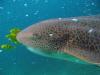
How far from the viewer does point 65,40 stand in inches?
75.5

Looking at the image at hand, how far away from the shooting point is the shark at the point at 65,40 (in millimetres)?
1835

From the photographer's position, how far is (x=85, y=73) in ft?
23.7

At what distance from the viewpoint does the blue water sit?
8.55 meters

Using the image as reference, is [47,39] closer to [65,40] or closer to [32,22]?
[65,40]

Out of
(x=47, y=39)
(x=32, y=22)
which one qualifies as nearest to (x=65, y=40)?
(x=47, y=39)

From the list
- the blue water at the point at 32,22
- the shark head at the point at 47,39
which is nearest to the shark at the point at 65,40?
the shark head at the point at 47,39

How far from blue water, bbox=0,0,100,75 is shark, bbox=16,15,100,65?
1.84m

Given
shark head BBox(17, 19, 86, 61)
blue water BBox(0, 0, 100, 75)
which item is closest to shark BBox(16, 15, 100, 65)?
shark head BBox(17, 19, 86, 61)

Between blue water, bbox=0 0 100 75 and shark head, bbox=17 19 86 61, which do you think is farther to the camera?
blue water, bbox=0 0 100 75

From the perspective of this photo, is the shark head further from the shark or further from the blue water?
the blue water

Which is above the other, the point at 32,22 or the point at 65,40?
the point at 32,22

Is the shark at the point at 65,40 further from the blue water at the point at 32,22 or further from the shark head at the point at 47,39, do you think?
the blue water at the point at 32,22

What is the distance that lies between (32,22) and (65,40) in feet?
43.0

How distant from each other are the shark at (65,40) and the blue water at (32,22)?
6.04 ft
